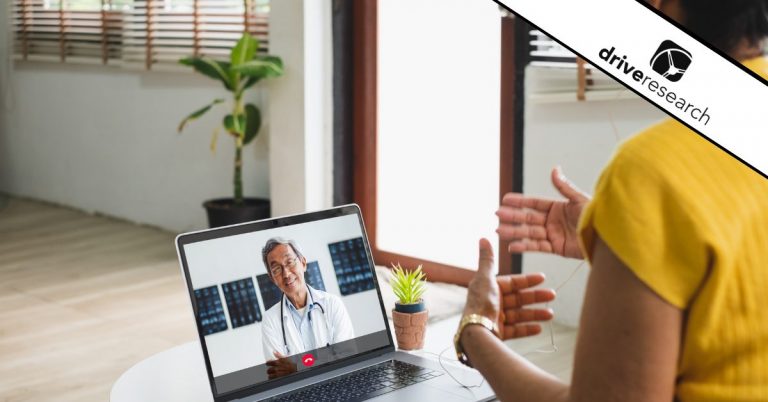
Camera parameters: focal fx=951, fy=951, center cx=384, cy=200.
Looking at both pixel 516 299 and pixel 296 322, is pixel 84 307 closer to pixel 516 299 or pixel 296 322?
pixel 296 322

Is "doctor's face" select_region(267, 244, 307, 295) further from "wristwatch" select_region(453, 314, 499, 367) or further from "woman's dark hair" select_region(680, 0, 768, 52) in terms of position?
"woman's dark hair" select_region(680, 0, 768, 52)

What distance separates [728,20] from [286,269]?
95 cm

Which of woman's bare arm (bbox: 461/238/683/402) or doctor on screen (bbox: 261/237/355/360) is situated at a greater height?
woman's bare arm (bbox: 461/238/683/402)

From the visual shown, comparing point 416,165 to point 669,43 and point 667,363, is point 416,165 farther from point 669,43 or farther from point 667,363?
point 667,363

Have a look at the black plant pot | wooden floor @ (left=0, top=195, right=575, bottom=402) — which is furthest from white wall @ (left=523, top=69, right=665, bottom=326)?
the black plant pot

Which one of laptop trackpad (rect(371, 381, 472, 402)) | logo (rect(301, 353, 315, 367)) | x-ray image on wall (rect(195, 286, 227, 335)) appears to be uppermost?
x-ray image on wall (rect(195, 286, 227, 335))

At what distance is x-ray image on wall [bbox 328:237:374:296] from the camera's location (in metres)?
1.68

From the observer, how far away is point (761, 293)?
0.80m

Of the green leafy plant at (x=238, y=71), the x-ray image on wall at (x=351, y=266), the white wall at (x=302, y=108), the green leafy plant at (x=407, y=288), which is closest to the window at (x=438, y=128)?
the white wall at (x=302, y=108)

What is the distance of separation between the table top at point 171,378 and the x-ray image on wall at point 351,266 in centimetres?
18

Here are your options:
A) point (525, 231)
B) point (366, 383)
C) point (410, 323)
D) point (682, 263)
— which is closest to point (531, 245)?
point (525, 231)

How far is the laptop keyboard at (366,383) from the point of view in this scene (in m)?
1.51

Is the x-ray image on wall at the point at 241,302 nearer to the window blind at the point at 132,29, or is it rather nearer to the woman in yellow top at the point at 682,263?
the woman in yellow top at the point at 682,263

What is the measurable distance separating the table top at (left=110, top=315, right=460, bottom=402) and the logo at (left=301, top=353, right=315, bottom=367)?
163 mm
